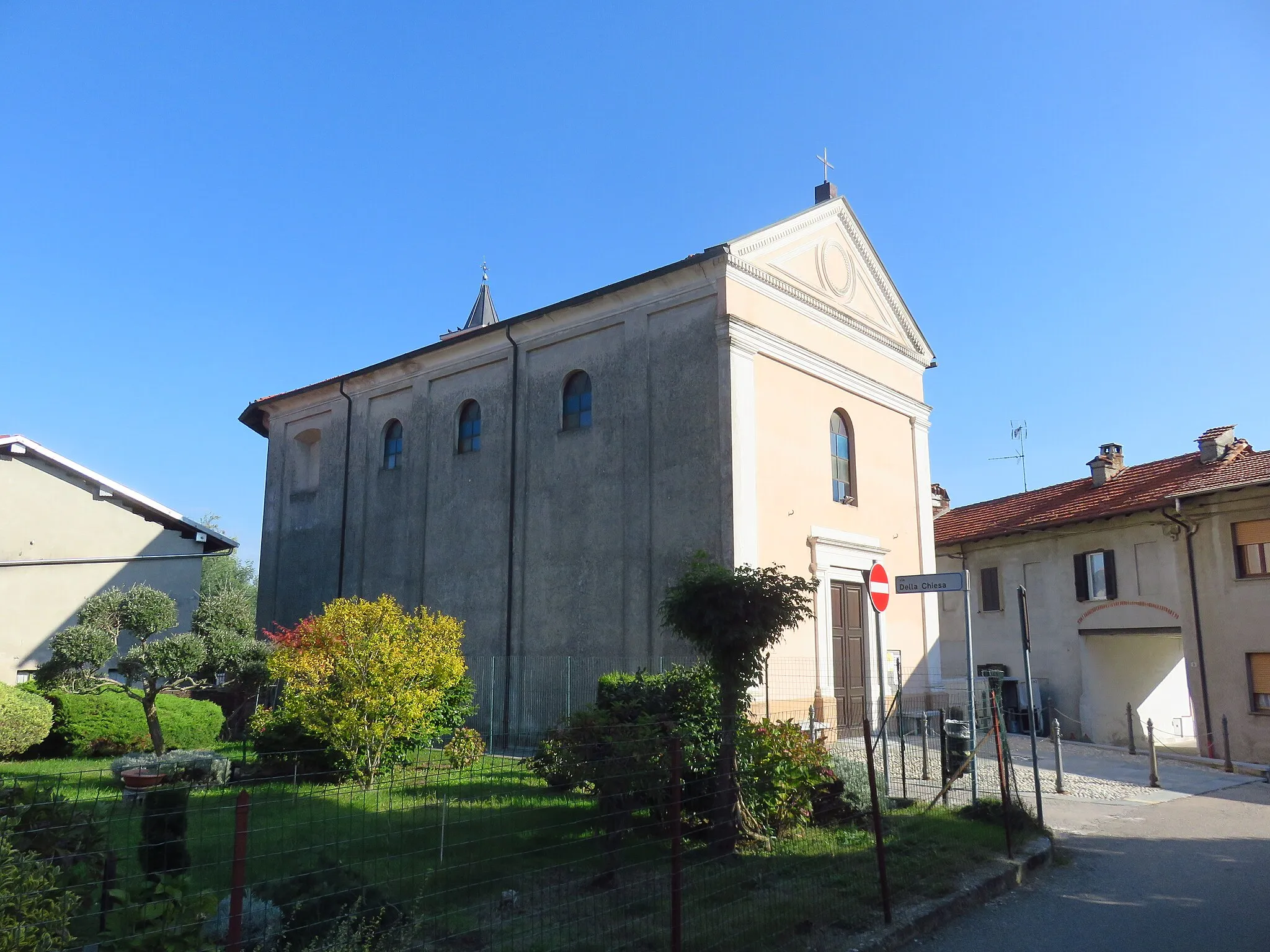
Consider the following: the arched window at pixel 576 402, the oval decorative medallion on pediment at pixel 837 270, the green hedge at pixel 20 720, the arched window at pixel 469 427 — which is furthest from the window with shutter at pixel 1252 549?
the green hedge at pixel 20 720

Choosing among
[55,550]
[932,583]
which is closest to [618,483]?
[932,583]

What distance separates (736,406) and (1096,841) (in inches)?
332

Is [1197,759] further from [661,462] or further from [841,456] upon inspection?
[661,462]

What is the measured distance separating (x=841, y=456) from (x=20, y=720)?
1503 cm

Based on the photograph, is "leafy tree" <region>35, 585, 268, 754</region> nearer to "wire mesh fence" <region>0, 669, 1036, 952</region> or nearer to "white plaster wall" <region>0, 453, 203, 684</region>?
"wire mesh fence" <region>0, 669, 1036, 952</region>

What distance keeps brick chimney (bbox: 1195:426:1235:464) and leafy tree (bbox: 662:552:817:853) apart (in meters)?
18.5

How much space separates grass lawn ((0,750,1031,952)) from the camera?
566 centimetres

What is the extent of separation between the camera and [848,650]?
17094 millimetres

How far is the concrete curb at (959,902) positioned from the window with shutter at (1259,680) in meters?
12.7

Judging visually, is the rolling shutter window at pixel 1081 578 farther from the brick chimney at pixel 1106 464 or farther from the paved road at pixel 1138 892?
the paved road at pixel 1138 892

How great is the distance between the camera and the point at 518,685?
17.8 meters

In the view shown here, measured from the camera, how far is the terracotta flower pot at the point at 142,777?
372 inches

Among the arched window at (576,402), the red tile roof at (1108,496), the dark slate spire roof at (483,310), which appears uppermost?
the dark slate spire roof at (483,310)

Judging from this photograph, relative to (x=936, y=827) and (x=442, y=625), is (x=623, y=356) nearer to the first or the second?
(x=442, y=625)
